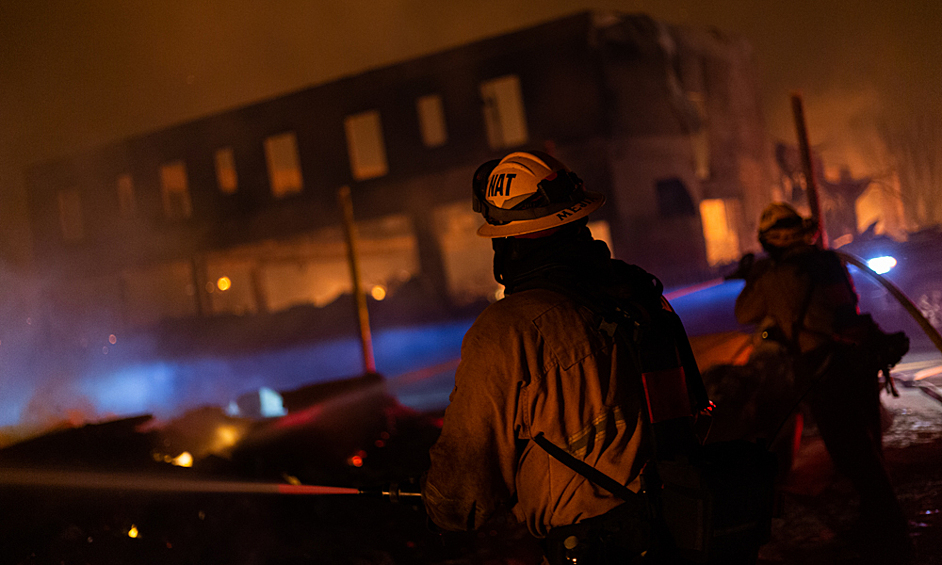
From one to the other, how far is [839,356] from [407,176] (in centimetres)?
1706

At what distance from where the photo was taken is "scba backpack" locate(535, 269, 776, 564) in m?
1.49

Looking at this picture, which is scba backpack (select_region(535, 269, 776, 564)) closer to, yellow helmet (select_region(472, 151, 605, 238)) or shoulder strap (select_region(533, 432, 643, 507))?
shoulder strap (select_region(533, 432, 643, 507))

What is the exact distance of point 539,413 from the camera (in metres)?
1.52

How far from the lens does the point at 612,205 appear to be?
17.0 metres

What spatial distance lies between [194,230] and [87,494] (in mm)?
20221

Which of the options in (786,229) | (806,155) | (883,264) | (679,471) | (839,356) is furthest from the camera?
(883,264)

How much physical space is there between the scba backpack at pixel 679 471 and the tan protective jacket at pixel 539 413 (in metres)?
0.04

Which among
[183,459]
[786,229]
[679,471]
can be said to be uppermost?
[786,229]

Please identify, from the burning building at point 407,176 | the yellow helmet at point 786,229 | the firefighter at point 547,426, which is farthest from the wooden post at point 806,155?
the burning building at point 407,176

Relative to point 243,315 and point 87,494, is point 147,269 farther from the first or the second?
point 87,494

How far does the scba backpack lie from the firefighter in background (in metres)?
2.12

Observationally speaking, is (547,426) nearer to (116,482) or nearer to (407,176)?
(116,482)

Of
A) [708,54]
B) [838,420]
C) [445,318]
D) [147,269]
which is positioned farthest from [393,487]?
[147,269]

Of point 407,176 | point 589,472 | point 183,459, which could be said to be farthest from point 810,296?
point 407,176
